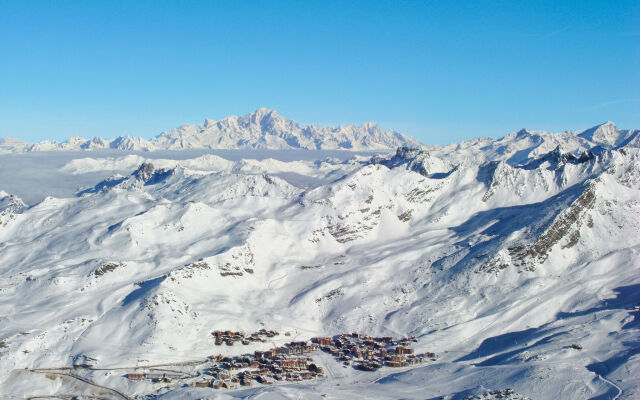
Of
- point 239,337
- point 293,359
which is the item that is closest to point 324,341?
point 293,359

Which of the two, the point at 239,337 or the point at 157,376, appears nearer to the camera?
the point at 157,376

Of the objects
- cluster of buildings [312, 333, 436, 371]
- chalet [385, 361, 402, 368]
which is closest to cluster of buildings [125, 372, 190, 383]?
cluster of buildings [312, 333, 436, 371]

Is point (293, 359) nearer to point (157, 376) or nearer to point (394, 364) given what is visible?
point (394, 364)

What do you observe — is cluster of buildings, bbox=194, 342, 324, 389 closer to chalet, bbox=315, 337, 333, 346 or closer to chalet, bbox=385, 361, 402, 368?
chalet, bbox=315, 337, 333, 346

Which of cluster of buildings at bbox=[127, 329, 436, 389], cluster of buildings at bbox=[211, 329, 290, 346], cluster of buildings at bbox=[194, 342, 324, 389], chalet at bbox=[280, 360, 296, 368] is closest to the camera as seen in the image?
cluster of buildings at bbox=[194, 342, 324, 389]

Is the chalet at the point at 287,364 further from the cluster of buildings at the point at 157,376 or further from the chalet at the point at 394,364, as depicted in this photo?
the chalet at the point at 394,364

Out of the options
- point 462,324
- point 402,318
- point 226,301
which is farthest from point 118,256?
point 462,324
